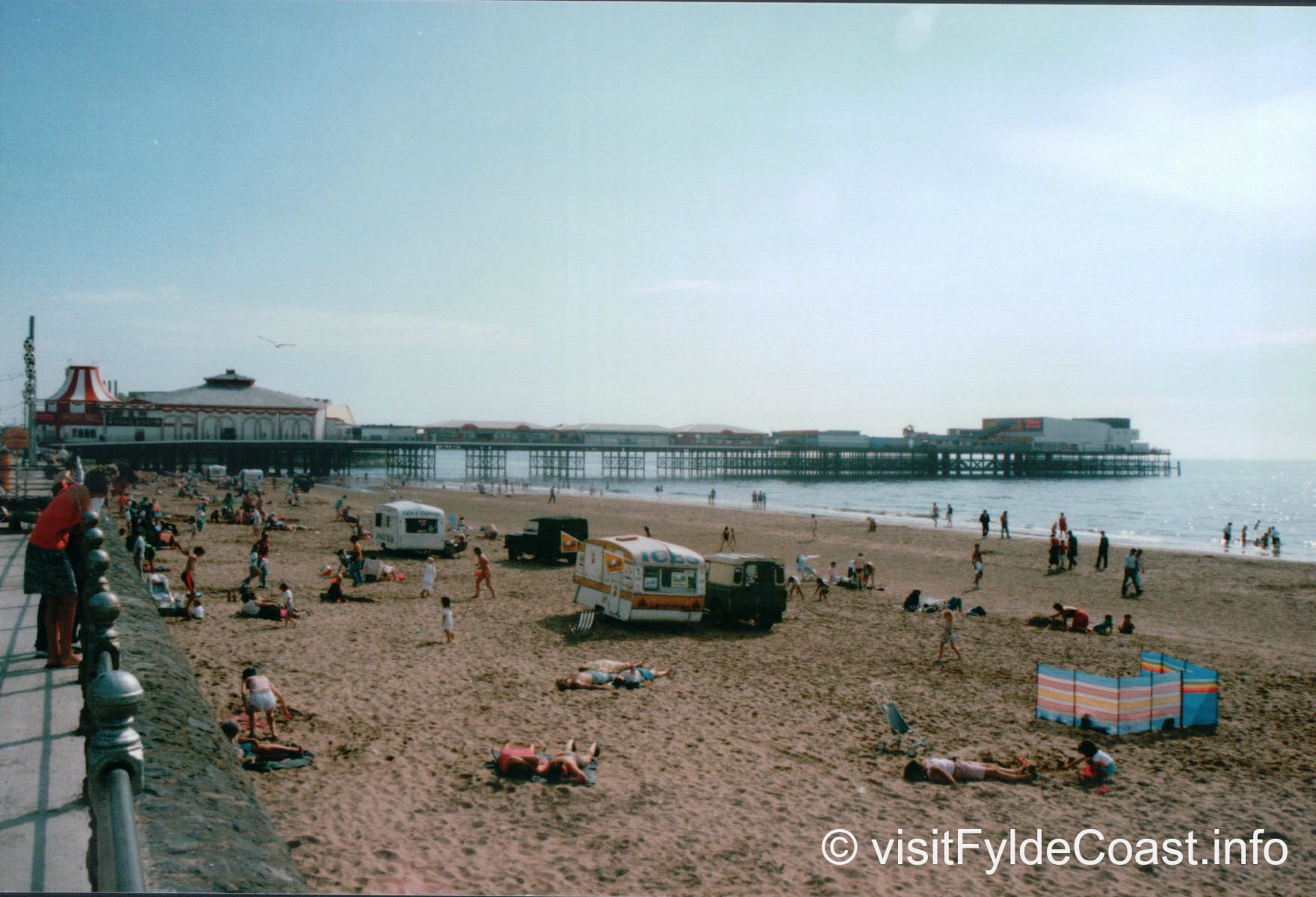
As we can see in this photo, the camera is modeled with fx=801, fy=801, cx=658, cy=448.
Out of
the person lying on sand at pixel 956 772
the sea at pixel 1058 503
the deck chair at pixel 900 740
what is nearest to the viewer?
the person lying on sand at pixel 956 772

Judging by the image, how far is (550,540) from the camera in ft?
75.6

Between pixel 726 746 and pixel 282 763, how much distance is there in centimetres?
456

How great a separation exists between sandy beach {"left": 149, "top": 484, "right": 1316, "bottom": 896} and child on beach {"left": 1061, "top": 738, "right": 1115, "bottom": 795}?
220mm

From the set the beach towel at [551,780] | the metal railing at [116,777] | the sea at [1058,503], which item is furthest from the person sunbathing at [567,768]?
the sea at [1058,503]

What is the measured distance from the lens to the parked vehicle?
908 inches

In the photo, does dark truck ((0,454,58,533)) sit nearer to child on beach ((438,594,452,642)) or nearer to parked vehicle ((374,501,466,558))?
child on beach ((438,594,452,642))

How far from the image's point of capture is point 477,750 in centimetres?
842

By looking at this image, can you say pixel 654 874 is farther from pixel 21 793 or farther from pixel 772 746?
pixel 21 793

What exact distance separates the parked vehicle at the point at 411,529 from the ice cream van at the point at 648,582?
32.4ft

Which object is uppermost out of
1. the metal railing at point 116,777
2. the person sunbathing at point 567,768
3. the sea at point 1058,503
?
the metal railing at point 116,777

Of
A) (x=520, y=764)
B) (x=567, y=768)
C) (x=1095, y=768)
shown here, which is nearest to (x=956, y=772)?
(x=1095, y=768)

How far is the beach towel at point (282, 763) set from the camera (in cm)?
759

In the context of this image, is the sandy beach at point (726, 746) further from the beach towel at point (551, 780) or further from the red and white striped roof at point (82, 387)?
the red and white striped roof at point (82, 387)

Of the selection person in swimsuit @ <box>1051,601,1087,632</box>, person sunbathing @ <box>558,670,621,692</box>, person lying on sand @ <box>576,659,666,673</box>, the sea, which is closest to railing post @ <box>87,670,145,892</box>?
person sunbathing @ <box>558,670,621,692</box>
